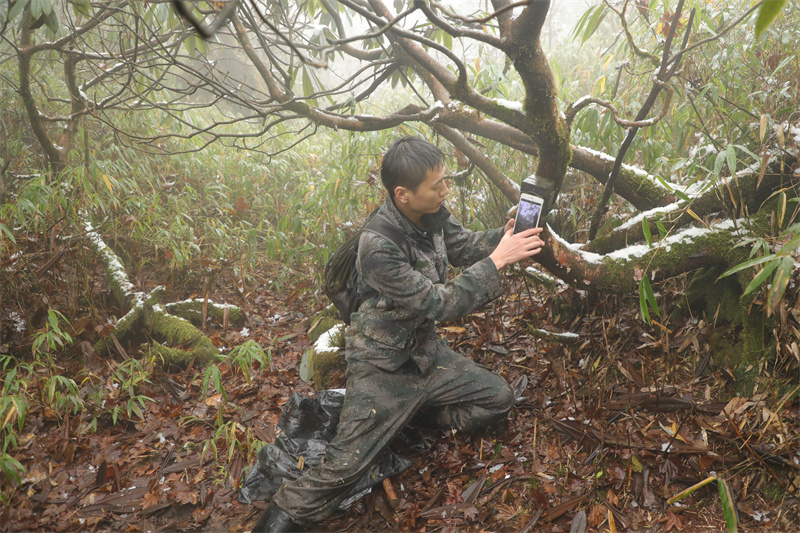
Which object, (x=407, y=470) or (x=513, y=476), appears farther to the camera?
(x=407, y=470)

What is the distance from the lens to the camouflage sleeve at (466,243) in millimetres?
2637

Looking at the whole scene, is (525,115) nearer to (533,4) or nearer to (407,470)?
(533,4)

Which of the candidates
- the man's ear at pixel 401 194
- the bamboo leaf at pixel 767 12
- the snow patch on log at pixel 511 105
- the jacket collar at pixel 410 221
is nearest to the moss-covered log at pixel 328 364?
the jacket collar at pixel 410 221

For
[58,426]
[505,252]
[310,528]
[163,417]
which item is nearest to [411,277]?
[505,252]

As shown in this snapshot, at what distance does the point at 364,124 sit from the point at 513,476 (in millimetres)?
2561

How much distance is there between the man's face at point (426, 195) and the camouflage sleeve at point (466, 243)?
0.34 m

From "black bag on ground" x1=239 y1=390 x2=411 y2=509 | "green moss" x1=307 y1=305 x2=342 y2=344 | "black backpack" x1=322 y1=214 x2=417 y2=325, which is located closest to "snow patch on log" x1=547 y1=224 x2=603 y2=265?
"black backpack" x1=322 y1=214 x2=417 y2=325

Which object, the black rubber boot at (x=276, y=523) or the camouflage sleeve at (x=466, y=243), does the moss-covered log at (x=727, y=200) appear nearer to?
the camouflage sleeve at (x=466, y=243)

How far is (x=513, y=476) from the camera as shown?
2.25 metres

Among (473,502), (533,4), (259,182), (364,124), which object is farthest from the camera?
(259,182)

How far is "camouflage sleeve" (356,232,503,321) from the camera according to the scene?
2.23 m

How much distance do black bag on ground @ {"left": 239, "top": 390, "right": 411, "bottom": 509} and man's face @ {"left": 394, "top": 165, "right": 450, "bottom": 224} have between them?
1.21m

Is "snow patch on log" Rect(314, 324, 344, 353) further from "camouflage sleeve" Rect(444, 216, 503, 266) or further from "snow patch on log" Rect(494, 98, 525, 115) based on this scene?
"snow patch on log" Rect(494, 98, 525, 115)

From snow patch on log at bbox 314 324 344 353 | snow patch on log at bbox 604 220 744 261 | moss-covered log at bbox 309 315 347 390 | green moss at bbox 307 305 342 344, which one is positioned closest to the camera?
snow patch on log at bbox 604 220 744 261
